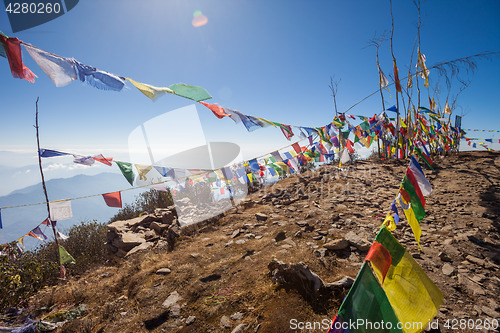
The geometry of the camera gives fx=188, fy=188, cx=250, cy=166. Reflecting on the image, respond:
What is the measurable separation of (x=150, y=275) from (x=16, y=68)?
512 centimetres

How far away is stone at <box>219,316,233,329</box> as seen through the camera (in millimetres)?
2955

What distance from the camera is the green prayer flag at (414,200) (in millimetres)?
3045

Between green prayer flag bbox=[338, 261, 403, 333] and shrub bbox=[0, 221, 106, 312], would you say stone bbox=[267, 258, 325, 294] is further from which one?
shrub bbox=[0, 221, 106, 312]

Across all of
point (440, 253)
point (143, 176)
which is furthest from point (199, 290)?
point (440, 253)

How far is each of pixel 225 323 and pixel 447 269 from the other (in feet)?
13.3

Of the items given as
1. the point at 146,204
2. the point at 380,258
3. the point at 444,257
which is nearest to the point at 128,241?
the point at 146,204

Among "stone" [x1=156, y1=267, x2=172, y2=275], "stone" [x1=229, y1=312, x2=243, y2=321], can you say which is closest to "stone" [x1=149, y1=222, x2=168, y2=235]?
"stone" [x1=156, y1=267, x2=172, y2=275]

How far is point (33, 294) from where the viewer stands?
18.1 ft

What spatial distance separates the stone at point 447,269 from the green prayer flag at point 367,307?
257cm

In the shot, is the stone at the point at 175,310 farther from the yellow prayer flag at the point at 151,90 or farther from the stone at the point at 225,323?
the yellow prayer flag at the point at 151,90

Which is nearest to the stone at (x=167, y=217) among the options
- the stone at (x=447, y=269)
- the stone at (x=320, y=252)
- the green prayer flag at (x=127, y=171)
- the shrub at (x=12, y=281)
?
the green prayer flag at (x=127, y=171)

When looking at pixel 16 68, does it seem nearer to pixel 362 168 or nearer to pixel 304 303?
pixel 304 303

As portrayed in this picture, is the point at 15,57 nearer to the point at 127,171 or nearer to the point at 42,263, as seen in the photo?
the point at 127,171

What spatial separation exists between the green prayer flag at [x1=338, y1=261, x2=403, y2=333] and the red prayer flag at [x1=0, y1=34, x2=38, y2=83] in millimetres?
5849
